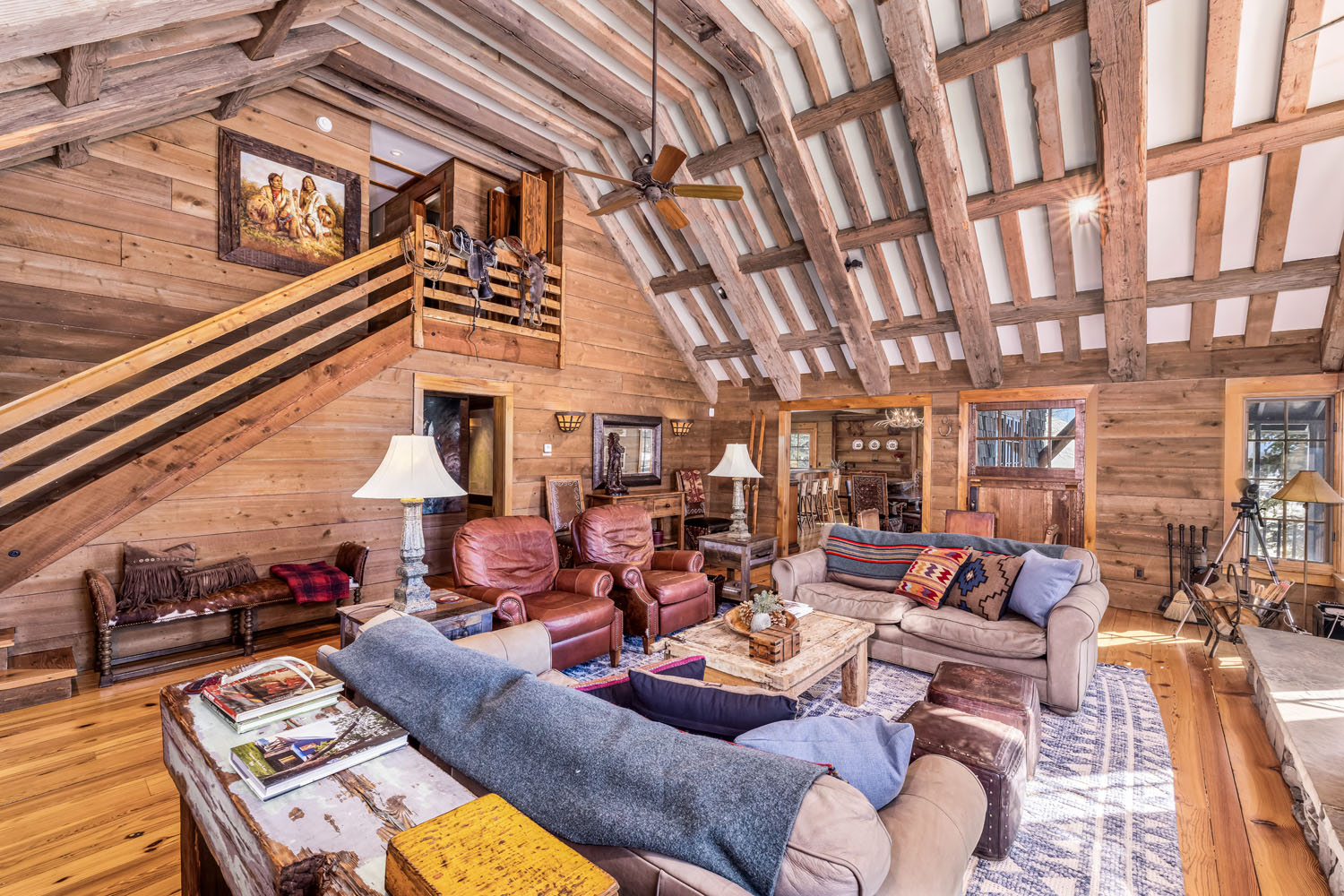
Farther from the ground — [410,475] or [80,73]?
[80,73]

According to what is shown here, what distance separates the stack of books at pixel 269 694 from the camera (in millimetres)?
1270

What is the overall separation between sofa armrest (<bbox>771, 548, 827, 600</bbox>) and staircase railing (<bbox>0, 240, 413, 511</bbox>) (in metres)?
3.87

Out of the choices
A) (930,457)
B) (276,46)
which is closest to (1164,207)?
(930,457)

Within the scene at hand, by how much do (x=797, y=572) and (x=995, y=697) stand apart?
1.92 meters

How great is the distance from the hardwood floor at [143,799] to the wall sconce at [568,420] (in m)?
3.72

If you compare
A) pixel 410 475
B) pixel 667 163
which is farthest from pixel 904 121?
pixel 410 475

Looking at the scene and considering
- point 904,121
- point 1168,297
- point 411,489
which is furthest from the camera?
point 1168,297

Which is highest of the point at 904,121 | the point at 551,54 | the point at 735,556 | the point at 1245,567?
the point at 551,54

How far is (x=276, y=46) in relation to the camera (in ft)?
12.0

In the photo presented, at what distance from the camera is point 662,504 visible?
7152 millimetres

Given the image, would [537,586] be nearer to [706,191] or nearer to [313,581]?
[313,581]

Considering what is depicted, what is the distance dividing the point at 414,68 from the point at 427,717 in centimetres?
530

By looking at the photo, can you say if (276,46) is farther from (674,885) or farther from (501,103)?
(674,885)

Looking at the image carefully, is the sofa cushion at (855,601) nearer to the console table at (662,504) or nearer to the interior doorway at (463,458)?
the console table at (662,504)
